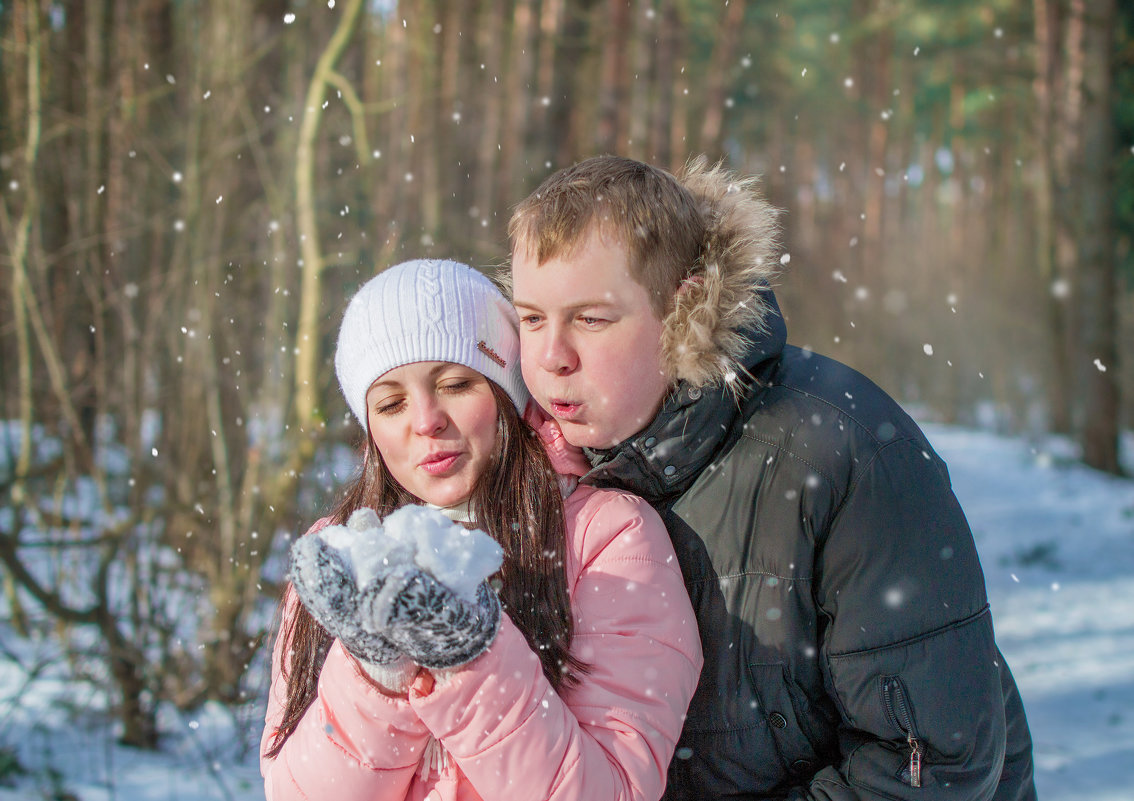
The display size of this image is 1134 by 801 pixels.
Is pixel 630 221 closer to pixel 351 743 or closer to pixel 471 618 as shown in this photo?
pixel 471 618

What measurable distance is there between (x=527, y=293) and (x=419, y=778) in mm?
1091

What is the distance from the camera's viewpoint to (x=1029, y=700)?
611 centimetres

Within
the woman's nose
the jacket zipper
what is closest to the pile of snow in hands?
the woman's nose

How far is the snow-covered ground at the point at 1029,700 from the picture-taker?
4.45 metres

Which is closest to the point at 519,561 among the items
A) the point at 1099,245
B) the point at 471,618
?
the point at 471,618

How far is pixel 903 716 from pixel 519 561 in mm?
889

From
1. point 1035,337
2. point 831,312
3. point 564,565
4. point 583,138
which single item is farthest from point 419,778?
point 1035,337

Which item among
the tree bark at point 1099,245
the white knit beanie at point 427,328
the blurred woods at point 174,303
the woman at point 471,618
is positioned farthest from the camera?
the tree bark at point 1099,245

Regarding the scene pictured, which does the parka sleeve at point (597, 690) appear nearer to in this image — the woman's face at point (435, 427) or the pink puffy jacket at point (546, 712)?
the pink puffy jacket at point (546, 712)

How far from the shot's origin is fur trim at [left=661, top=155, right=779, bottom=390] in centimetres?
201

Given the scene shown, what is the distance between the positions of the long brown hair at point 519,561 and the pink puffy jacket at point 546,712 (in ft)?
0.13

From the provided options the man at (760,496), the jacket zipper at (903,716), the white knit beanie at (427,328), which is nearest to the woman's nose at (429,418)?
the white knit beanie at (427,328)

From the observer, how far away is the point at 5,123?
207 inches

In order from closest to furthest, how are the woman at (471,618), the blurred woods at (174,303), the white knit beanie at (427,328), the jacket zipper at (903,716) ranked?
the woman at (471,618) → the jacket zipper at (903,716) → the white knit beanie at (427,328) → the blurred woods at (174,303)
